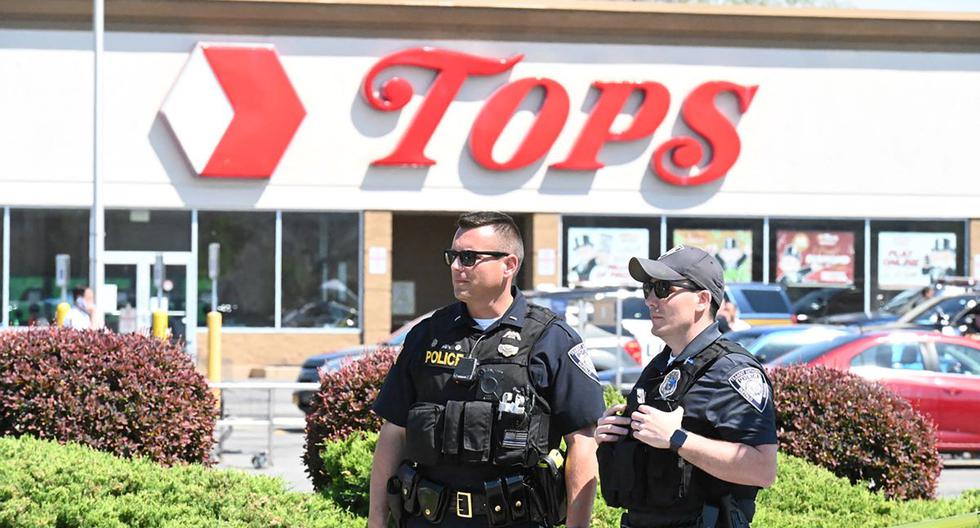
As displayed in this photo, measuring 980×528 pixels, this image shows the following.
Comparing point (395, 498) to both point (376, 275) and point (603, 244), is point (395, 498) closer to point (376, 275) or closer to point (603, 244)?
point (376, 275)

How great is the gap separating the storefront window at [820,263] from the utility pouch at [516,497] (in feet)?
79.3

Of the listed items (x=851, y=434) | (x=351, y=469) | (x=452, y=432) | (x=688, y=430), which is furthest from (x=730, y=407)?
(x=851, y=434)

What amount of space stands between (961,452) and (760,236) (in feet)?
46.6

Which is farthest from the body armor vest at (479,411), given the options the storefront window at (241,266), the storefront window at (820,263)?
the storefront window at (820,263)

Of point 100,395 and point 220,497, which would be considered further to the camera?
point 100,395

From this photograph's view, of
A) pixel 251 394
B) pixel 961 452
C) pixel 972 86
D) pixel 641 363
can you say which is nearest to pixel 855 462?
pixel 961 452

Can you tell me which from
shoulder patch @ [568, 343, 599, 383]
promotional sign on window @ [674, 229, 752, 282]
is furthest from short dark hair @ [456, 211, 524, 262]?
promotional sign on window @ [674, 229, 752, 282]

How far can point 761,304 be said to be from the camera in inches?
893

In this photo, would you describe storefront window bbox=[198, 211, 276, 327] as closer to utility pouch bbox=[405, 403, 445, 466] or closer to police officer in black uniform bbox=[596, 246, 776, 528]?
utility pouch bbox=[405, 403, 445, 466]

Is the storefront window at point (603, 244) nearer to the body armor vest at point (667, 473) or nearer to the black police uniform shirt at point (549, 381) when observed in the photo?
the black police uniform shirt at point (549, 381)

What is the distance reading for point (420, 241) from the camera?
31.3 meters

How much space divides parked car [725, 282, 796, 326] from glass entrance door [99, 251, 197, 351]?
10.5 meters

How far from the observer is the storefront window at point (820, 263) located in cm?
2825

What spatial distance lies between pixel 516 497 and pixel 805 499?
3.03 metres
